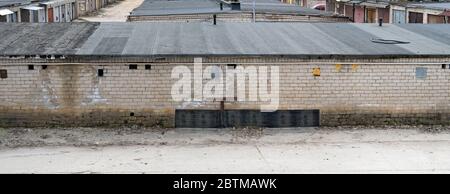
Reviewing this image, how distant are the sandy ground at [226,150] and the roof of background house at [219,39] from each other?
A: 1.89 m

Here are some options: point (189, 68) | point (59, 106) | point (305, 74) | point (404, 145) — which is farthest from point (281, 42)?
point (59, 106)

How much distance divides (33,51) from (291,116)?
6.36 m

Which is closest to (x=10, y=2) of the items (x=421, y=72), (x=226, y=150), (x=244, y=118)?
(x=244, y=118)

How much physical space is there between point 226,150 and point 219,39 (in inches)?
177

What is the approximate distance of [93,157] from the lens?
12.2 m

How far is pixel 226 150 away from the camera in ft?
41.7

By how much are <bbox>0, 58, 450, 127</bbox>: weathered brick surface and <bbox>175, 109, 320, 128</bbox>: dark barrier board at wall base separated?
141 mm

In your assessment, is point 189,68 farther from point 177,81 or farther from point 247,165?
point 247,165

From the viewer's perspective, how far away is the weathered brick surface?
14.5 m

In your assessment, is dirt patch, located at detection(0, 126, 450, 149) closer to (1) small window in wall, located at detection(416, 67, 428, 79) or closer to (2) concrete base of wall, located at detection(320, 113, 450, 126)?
(2) concrete base of wall, located at detection(320, 113, 450, 126)

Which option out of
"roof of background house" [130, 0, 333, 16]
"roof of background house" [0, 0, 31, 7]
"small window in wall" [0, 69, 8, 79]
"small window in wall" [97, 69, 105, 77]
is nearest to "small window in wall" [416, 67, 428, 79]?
"small window in wall" [97, 69, 105, 77]

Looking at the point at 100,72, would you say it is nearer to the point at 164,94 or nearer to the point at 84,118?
the point at 84,118

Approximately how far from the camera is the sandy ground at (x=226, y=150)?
1141 cm

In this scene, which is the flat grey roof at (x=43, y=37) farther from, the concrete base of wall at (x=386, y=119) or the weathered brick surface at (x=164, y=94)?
the concrete base of wall at (x=386, y=119)
